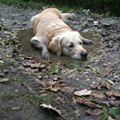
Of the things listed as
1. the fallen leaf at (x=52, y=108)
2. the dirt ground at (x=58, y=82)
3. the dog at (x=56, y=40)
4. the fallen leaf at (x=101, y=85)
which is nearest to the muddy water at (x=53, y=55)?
→ the dirt ground at (x=58, y=82)

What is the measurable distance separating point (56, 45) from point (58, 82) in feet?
6.79

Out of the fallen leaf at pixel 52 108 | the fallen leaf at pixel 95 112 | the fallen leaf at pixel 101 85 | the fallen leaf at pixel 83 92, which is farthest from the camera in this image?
the fallen leaf at pixel 101 85

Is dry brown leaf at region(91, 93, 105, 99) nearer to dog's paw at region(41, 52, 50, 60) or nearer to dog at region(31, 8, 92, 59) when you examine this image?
dog at region(31, 8, 92, 59)

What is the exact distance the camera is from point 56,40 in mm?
7773

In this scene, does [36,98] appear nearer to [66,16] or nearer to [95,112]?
[95,112]

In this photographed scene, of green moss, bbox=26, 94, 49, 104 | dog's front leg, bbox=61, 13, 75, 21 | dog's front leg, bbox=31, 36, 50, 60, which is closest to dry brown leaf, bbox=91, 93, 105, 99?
green moss, bbox=26, 94, 49, 104

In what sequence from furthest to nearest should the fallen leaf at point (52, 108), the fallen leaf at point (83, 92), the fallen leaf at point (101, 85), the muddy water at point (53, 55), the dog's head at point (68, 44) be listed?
the dog's head at point (68, 44) → the muddy water at point (53, 55) → the fallen leaf at point (101, 85) → the fallen leaf at point (83, 92) → the fallen leaf at point (52, 108)

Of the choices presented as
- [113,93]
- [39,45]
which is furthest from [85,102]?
[39,45]

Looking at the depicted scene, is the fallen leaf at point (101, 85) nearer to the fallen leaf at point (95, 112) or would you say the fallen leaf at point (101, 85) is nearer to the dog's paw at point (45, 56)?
the fallen leaf at point (95, 112)

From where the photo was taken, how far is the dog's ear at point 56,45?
7.57 metres

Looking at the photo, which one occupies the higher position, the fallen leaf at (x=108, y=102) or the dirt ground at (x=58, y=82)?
the dirt ground at (x=58, y=82)

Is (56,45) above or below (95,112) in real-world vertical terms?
above

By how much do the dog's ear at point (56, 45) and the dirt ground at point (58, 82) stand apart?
Result: 190mm

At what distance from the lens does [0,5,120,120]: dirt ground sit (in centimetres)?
484
